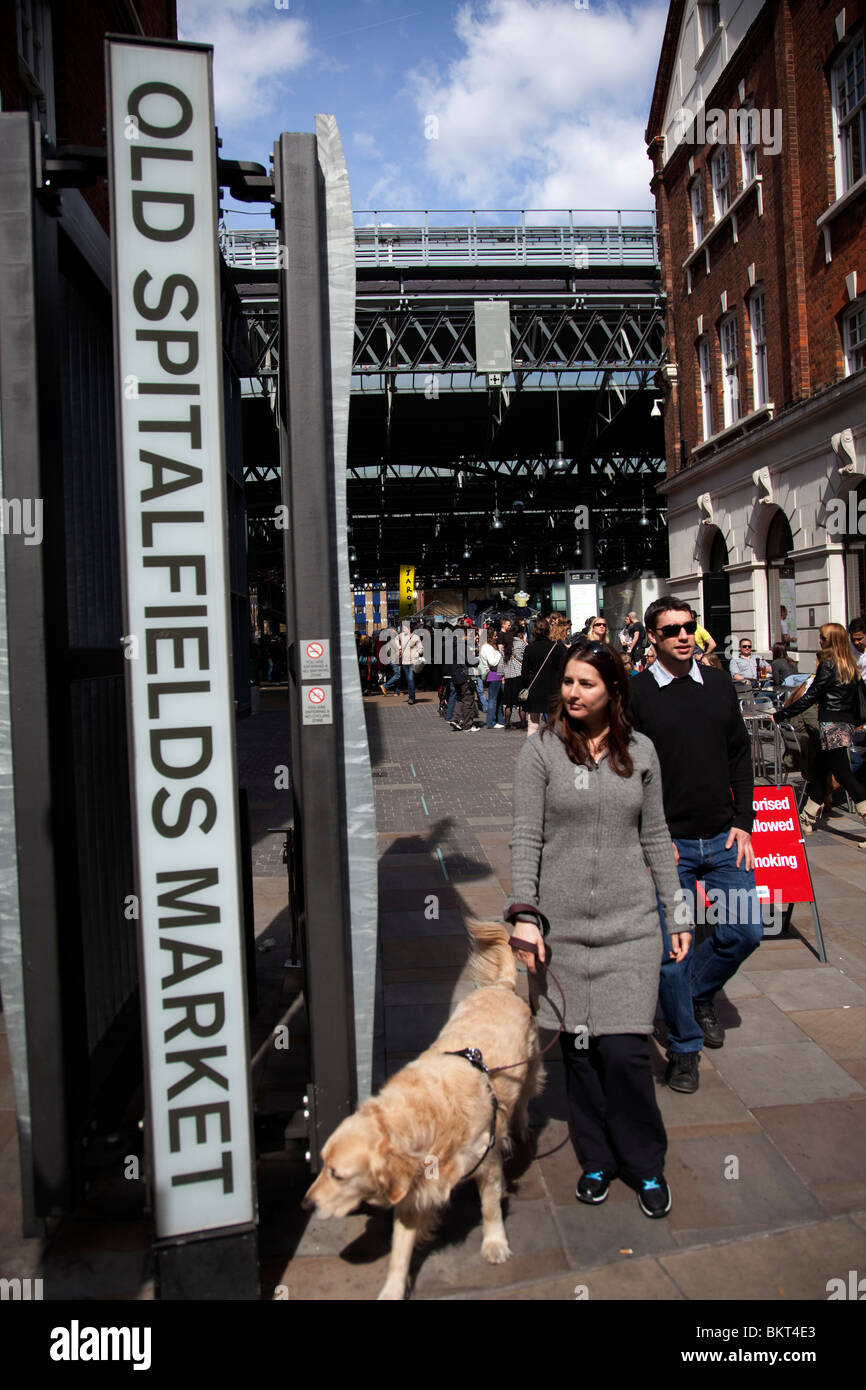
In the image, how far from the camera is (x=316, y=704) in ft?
9.42

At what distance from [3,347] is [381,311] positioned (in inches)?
846

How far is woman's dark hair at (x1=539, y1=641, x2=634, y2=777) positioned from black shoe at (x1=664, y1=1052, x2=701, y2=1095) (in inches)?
59.9

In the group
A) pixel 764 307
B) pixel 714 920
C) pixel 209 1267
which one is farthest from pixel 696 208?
pixel 209 1267

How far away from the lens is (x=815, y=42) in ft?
54.3

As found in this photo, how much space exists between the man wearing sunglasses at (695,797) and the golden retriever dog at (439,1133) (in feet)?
3.14

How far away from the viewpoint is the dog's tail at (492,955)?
3.24 meters

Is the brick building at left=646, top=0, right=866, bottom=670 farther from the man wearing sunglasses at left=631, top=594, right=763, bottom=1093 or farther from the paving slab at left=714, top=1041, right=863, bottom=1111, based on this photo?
the paving slab at left=714, top=1041, right=863, bottom=1111

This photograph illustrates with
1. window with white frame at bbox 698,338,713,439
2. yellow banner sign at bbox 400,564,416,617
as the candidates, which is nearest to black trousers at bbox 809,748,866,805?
window with white frame at bbox 698,338,713,439

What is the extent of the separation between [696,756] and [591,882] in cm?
103

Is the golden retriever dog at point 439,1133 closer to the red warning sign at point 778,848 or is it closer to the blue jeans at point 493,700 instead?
the red warning sign at point 778,848

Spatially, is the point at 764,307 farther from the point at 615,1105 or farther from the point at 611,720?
the point at 615,1105

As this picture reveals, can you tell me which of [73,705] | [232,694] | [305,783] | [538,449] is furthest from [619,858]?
[538,449]

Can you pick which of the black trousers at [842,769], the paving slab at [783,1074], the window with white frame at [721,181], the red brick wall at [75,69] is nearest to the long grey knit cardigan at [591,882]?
the paving slab at [783,1074]

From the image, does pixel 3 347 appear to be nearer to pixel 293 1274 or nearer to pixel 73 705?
pixel 73 705
